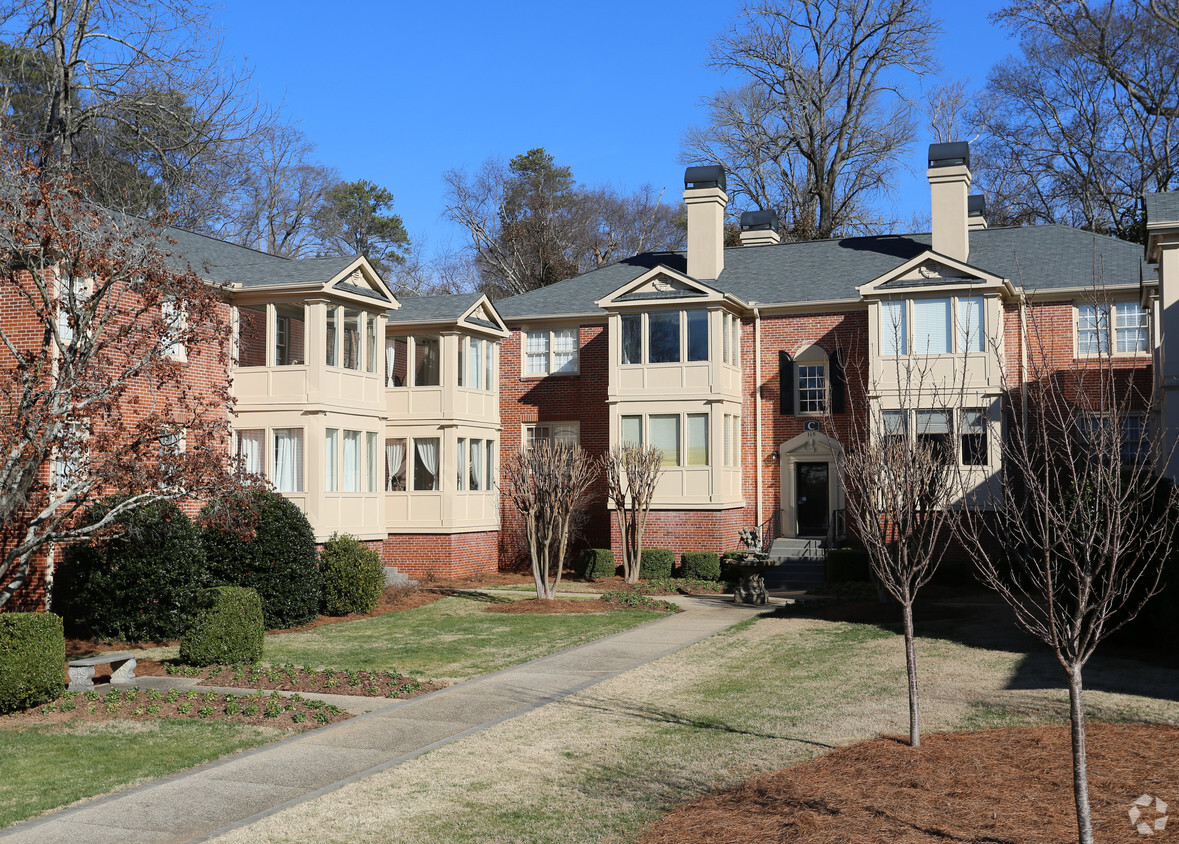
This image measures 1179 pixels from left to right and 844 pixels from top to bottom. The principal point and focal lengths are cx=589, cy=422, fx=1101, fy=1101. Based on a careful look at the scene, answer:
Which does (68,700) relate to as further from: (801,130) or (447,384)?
(801,130)

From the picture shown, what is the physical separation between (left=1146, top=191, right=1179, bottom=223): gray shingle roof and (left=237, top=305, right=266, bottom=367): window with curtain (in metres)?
16.7

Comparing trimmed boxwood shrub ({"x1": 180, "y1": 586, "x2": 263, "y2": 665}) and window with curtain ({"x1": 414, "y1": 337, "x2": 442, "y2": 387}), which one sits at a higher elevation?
window with curtain ({"x1": 414, "y1": 337, "x2": 442, "y2": 387})

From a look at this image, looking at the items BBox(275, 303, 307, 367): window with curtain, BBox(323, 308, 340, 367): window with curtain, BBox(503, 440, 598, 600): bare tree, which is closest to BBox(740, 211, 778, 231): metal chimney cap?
BBox(503, 440, 598, 600): bare tree

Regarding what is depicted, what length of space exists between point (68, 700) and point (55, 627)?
2.78 ft

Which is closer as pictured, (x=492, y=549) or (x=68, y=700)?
(x=68, y=700)

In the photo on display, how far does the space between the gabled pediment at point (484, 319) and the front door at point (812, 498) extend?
8471 mm

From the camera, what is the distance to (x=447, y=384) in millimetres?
26938

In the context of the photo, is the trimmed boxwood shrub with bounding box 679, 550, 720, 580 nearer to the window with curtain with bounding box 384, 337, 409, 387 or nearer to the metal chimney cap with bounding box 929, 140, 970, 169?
the window with curtain with bounding box 384, 337, 409, 387

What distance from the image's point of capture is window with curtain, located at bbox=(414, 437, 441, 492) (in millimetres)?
26922

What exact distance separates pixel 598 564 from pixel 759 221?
1298 centimetres

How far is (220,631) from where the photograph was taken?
46.6ft

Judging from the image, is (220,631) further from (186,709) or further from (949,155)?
(949,155)

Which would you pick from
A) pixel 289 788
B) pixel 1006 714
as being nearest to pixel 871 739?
pixel 1006 714

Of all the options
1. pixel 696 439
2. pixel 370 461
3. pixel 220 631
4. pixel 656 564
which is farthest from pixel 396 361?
pixel 220 631
